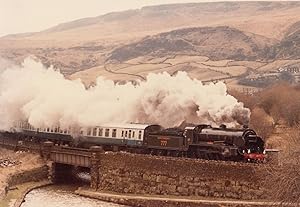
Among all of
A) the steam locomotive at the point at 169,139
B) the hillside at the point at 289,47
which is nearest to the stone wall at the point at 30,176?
the steam locomotive at the point at 169,139

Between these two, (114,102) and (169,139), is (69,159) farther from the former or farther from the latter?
(169,139)

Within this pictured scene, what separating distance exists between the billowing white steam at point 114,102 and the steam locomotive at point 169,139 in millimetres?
1223

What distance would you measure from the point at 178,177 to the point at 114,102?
648 inches

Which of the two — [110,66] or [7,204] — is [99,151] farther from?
[110,66]

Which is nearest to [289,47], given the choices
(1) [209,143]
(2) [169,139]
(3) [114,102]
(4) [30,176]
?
(3) [114,102]

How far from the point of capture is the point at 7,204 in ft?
129

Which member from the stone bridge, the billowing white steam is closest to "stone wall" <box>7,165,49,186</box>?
the stone bridge

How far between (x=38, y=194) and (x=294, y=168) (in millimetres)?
24160

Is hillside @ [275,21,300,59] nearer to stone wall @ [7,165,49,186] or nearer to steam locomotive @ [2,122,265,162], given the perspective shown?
steam locomotive @ [2,122,265,162]

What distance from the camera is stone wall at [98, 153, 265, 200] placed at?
38.1 metres

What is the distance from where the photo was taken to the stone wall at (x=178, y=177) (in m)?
→ 38.1

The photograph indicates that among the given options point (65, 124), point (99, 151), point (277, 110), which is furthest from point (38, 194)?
point (277, 110)

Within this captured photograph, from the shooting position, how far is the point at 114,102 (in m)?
55.8

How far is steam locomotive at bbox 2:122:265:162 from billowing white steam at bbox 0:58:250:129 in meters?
1.22
